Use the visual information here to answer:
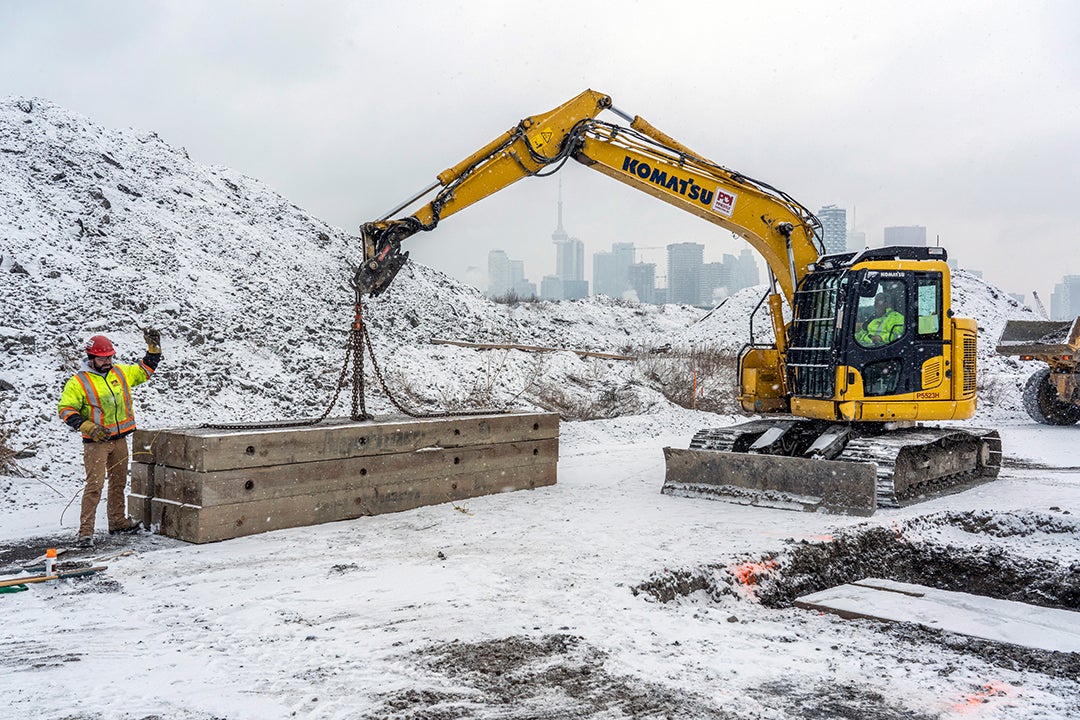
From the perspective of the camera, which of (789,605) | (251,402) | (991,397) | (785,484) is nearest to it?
→ (789,605)

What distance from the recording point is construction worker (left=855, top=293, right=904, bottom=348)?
9.50 metres

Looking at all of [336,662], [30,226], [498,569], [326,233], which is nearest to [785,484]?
[498,569]

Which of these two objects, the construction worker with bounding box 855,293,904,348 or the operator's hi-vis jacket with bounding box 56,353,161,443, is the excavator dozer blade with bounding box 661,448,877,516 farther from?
the operator's hi-vis jacket with bounding box 56,353,161,443

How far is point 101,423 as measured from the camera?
726cm

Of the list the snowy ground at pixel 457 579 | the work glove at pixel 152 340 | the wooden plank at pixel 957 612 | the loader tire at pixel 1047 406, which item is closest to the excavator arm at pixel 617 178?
the work glove at pixel 152 340

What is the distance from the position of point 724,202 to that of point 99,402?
693 cm

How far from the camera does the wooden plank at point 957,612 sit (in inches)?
208

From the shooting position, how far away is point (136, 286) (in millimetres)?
15680

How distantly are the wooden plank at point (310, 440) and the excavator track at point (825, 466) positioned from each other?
2.26 meters

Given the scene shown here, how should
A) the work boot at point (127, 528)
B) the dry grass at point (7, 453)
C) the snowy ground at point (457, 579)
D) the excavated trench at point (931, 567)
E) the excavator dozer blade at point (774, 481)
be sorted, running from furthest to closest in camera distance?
1. the dry grass at point (7, 453)
2. the excavator dozer blade at point (774, 481)
3. the work boot at point (127, 528)
4. the excavated trench at point (931, 567)
5. the snowy ground at point (457, 579)

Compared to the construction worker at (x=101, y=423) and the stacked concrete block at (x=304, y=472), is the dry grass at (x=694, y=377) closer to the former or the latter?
the stacked concrete block at (x=304, y=472)

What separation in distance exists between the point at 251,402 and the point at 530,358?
7606mm

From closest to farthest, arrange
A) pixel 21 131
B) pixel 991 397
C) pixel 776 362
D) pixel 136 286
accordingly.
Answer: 1. pixel 776 362
2. pixel 136 286
3. pixel 21 131
4. pixel 991 397

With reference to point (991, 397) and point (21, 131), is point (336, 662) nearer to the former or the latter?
point (21, 131)
